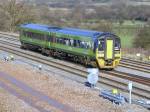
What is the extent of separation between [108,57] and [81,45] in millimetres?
2397

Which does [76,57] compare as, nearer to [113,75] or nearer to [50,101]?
[113,75]

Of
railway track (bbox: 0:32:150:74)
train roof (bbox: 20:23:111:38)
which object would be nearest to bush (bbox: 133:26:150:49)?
train roof (bbox: 20:23:111:38)

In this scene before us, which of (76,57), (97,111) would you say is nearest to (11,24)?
(76,57)

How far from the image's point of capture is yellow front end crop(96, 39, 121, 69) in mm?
30688

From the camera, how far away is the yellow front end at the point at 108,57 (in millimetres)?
30688

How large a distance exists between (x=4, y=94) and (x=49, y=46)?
53.6 ft

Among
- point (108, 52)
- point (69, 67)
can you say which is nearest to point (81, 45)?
point (69, 67)

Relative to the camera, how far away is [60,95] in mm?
21328

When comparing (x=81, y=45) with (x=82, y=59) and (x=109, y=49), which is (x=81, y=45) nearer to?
(x=82, y=59)

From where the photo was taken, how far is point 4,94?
71.4ft

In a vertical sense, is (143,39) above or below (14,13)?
below

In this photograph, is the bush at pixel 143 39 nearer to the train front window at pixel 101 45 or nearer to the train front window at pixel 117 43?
the train front window at pixel 117 43

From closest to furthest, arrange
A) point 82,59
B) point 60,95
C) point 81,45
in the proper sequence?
point 60,95, point 81,45, point 82,59

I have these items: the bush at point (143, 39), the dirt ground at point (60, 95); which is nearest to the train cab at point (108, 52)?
the dirt ground at point (60, 95)
